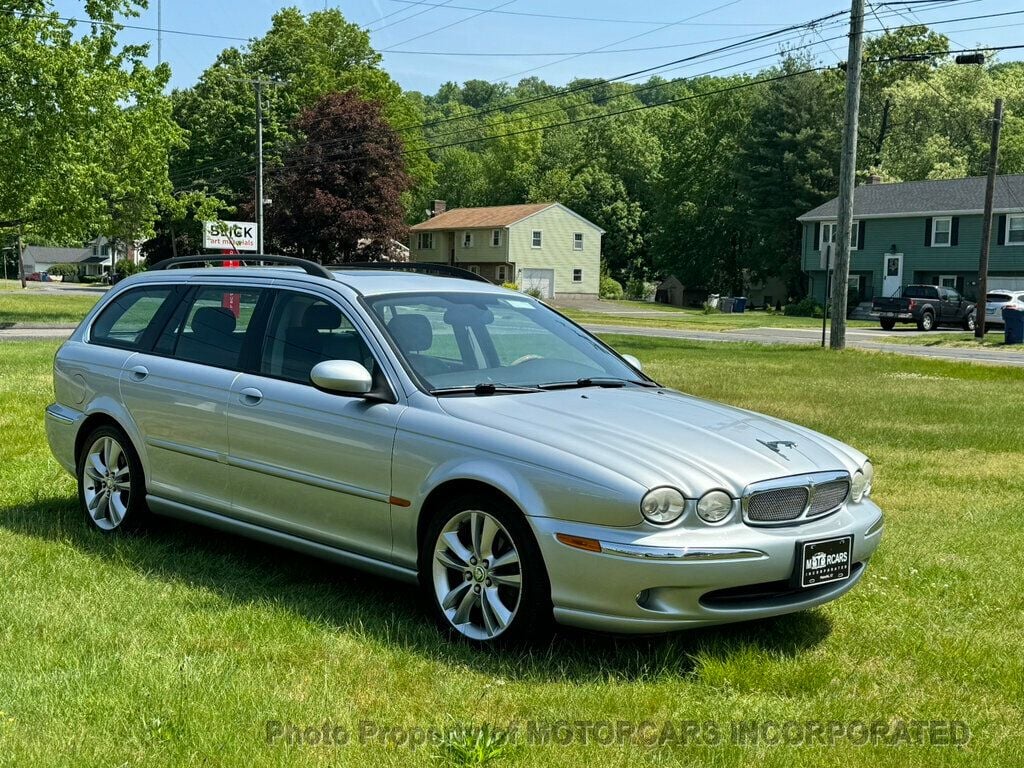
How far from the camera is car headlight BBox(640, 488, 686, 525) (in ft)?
14.7

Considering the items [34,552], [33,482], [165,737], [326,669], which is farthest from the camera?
[33,482]

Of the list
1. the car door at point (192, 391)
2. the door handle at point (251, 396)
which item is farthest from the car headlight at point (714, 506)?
the car door at point (192, 391)

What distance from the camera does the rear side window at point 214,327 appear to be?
6332 mm

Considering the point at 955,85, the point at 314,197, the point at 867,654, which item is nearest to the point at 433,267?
the point at 867,654

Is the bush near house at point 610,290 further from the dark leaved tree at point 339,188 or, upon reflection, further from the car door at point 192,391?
the car door at point 192,391

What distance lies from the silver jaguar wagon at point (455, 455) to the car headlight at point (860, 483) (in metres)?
0.02

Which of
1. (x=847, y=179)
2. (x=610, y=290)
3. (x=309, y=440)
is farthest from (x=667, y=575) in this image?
(x=610, y=290)

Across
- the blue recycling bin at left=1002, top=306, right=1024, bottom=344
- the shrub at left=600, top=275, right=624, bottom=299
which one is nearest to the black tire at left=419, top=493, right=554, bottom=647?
the blue recycling bin at left=1002, top=306, right=1024, bottom=344

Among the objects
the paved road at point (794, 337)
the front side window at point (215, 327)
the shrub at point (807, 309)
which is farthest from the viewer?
the shrub at point (807, 309)

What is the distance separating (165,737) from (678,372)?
15.9 meters

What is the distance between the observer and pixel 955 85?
73.7 metres

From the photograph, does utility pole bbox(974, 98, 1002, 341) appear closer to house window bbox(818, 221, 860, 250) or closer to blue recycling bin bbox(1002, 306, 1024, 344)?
blue recycling bin bbox(1002, 306, 1024, 344)

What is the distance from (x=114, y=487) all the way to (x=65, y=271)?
148 meters

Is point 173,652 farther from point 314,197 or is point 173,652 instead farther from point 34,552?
point 314,197
